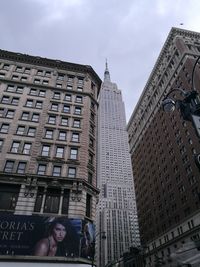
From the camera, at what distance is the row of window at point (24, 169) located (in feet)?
93.1

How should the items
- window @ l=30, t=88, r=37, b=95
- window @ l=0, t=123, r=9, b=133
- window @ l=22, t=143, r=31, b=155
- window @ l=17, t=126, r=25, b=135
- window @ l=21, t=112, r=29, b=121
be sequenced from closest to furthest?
window @ l=22, t=143, r=31, b=155, window @ l=0, t=123, r=9, b=133, window @ l=17, t=126, r=25, b=135, window @ l=21, t=112, r=29, b=121, window @ l=30, t=88, r=37, b=95

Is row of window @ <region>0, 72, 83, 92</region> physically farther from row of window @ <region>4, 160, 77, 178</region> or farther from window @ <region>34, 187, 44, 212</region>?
window @ <region>34, 187, 44, 212</region>

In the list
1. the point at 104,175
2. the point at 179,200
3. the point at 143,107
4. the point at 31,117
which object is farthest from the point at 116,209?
the point at 31,117

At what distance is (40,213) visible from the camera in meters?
25.3

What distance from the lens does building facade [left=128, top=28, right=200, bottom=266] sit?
2158 inches

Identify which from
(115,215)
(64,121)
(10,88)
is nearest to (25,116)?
(64,121)

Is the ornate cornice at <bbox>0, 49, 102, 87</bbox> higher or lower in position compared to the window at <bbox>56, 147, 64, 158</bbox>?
higher

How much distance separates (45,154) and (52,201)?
7.05 m

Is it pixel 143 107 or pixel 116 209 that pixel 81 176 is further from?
pixel 116 209

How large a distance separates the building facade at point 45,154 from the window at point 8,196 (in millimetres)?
108

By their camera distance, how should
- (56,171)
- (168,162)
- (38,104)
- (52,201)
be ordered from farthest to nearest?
1. (168,162)
2. (38,104)
3. (56,171)
4. (52,201)

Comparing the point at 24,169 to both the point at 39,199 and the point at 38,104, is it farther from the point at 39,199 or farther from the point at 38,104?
the point at 38,104

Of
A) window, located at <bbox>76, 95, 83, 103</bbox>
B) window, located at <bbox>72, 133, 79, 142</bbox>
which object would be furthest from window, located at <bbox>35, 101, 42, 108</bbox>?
window, located at <bbox>72, 133, 79, 142</bbox>

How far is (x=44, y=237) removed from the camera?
23.1 metres
